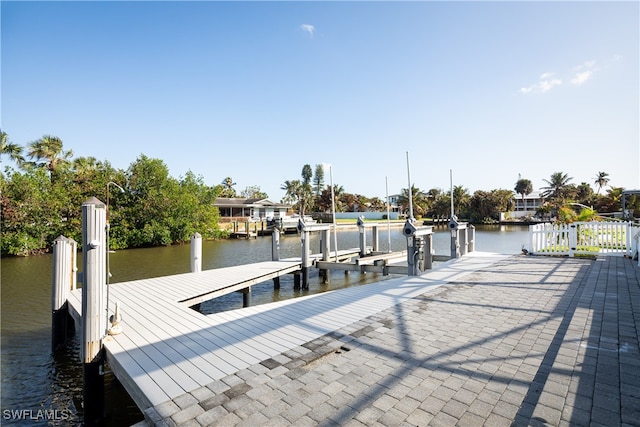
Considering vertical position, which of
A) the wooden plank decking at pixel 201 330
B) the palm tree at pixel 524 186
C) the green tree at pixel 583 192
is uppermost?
the palm tree at pixel 524 186

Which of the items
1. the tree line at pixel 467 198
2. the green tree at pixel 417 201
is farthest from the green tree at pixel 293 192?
the green tree at pixel 417 201

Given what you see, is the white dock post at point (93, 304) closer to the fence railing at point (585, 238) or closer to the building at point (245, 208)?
the fence railing at point (585, 238)

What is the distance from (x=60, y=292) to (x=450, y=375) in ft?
23.3

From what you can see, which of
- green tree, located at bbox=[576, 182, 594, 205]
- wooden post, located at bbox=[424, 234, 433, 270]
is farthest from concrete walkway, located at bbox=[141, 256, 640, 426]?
green tree, located at bbox=[576, 182, 594, 205]

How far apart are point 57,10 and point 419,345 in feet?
41.7

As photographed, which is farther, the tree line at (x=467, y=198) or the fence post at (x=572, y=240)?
the tree line at (x=467, y=198)

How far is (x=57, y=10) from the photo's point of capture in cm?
906

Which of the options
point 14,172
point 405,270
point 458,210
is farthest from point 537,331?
point 458,210

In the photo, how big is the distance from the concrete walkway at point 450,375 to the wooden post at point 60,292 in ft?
16.5

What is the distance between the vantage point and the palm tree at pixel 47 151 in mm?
31750

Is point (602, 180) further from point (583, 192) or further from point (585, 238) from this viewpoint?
point (585, 238)

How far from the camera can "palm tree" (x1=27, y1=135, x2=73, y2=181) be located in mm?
31750

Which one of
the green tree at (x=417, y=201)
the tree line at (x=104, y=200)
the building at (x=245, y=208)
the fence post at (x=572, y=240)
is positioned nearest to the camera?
the fence post at (x=572, y=240)

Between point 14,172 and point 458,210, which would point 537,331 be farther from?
point 458,210
